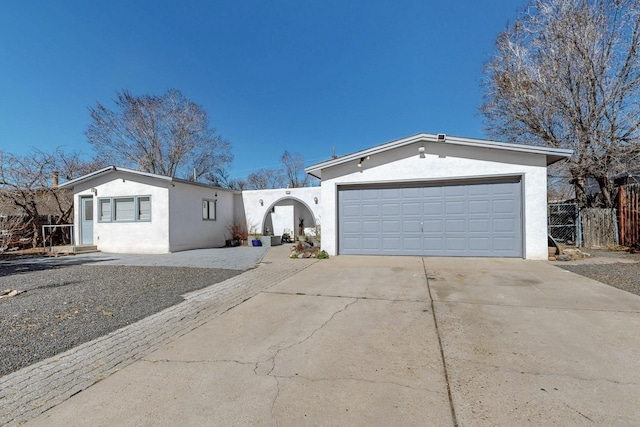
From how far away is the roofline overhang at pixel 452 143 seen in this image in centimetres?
807

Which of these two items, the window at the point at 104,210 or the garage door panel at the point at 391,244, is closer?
the garage door panel at the point at 391,244

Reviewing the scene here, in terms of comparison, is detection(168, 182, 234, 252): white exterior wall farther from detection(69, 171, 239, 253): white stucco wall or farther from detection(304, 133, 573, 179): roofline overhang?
detection(304, 133, 573, 179): roofline overhang

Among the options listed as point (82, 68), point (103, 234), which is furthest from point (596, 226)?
point (82, 68)

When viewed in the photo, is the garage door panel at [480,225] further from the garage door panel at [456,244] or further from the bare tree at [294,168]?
the bare tree at [294,168]

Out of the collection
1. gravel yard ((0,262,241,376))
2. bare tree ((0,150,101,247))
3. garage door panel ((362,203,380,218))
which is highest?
bare tree ((0,150,101,247))

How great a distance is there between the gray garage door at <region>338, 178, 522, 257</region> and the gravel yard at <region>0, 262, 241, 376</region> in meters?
4.37

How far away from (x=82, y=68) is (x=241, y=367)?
59.3 feet

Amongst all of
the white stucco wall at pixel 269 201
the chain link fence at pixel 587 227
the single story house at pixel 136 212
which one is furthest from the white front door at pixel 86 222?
the chain link fence at pixel 587 227

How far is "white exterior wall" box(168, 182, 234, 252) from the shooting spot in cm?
1202

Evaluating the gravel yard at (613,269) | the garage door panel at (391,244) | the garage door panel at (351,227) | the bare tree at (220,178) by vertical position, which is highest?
the bare tree at (220,178)

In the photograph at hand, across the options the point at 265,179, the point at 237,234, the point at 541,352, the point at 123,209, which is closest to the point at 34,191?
the point at 123,209

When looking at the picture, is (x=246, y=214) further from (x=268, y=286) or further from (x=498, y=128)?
(x=498, y=128)

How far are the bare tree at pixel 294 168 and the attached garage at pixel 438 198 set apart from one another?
79.0 ft

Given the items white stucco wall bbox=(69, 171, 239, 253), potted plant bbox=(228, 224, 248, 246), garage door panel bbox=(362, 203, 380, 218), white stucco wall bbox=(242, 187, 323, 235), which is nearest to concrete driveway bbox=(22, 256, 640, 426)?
garage door panel bbox=(362, 203, 380, 218)
